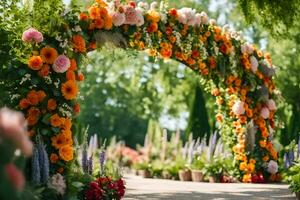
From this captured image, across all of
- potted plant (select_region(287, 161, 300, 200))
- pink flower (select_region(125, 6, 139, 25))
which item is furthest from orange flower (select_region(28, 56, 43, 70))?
potted plant (select_region(287, 161, 300, 200))

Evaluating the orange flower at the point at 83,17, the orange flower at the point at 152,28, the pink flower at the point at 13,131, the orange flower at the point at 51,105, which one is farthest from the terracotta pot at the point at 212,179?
the pink flower at the point at 13,131

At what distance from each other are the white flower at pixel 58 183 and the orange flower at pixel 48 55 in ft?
4.61

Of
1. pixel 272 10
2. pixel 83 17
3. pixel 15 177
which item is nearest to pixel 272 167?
pixel 272 10

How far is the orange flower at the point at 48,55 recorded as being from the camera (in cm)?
684

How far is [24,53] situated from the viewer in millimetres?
6762

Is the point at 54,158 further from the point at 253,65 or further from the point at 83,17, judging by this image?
the point at 253,65

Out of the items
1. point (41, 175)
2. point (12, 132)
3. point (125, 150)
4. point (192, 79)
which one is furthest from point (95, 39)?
point (192, 79)

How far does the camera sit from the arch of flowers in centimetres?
675

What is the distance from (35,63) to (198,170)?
628cm

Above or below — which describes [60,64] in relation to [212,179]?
above

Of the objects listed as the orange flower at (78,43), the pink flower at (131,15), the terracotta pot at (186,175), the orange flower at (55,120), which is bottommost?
the terracotta pot at (186,175)

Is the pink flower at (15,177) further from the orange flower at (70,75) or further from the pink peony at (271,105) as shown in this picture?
the pink peony at (271,105)

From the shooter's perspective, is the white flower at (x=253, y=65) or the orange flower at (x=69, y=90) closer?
the orange flower at (x=69, y=90)

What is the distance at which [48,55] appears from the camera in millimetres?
6852
